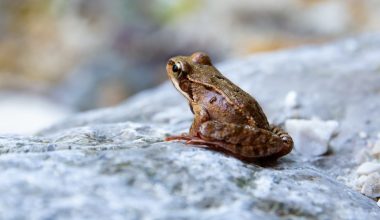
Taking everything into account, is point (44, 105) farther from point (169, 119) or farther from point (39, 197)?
point (39, 197)

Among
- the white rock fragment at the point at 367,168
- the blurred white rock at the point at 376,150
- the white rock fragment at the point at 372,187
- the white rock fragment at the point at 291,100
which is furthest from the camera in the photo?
the white rock fragment at the point at 291,100

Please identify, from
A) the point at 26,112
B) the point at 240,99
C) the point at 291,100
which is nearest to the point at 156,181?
the point at 240,99

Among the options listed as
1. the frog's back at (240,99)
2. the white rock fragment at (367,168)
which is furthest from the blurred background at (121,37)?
the white rock fragment at (367,168)

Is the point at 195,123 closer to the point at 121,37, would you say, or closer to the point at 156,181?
the point at 156,181

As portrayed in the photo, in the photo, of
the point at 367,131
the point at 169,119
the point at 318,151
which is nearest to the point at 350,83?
the point at 367,131

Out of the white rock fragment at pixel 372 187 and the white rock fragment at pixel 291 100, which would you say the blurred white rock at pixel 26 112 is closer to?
the white rock fragment at pixel 291 100
